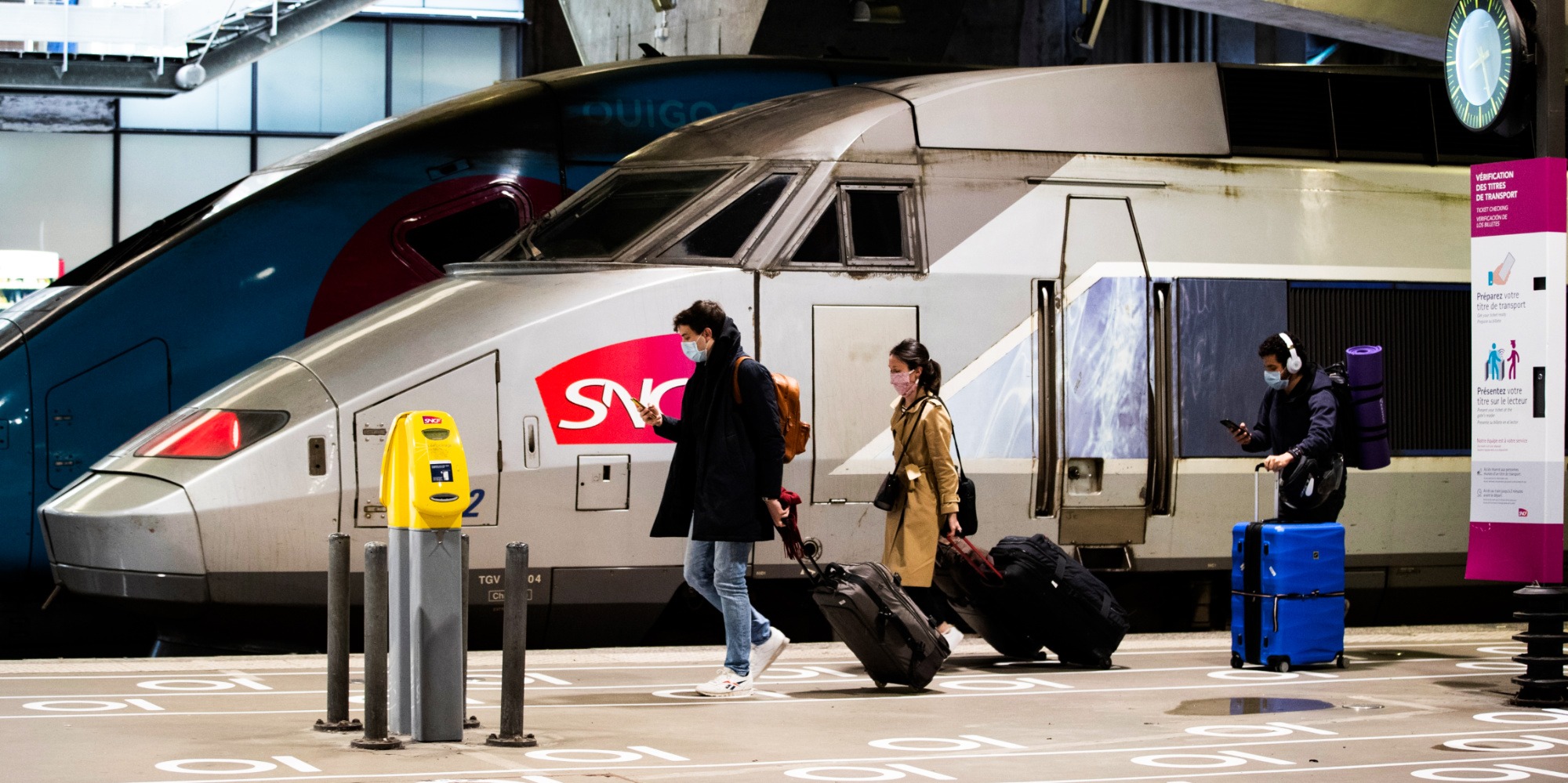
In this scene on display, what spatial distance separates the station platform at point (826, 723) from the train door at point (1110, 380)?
3.03 ft

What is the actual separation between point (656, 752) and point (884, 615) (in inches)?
75.6

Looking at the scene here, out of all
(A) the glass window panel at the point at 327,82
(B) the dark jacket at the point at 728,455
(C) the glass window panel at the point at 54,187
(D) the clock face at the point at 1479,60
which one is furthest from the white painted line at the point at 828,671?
(C) the glass window panel at the point at 54,187

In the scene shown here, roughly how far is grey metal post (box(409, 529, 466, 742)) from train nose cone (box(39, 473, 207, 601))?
2662mm

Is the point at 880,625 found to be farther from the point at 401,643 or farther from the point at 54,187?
the point at 54,187

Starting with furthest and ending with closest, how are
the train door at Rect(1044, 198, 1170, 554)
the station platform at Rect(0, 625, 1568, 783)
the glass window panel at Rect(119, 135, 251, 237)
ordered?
the glass window panel at Rect(119, 135, 251, 237), the train door at Rect(1044, 198, 1170, 554), the station platform at Rect(0, 625, 1568, 783)

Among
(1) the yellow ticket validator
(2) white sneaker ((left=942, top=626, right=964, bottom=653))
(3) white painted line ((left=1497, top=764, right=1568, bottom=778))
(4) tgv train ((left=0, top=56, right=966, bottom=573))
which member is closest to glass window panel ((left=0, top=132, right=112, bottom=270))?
(4) tgv train ((left=0, top=56, right=966, bottom=573))

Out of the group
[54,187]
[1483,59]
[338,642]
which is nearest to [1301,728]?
[1483,59]

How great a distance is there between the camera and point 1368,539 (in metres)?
11.0

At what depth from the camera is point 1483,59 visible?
8.41m

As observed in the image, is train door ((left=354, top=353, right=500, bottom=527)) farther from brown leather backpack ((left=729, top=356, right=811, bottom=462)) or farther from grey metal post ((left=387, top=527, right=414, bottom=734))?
grey metal post ((left=387, top=527, right=414, bottom=734))

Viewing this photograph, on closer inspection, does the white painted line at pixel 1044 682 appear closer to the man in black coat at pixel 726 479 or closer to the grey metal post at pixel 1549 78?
the man in black coat at pixel 726 479

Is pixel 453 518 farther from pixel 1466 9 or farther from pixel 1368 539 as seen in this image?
pixel 1368 539

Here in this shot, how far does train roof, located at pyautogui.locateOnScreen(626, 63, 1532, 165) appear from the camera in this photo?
10312 mm

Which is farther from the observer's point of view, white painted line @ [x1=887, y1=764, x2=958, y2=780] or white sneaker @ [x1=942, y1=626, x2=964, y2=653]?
white sneaker @ [x1=942, y1=626, x2=964, y2=653]
